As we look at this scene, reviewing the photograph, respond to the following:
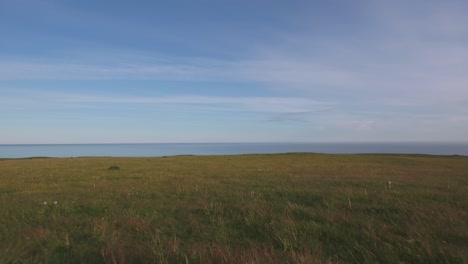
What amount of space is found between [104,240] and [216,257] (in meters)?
2.69

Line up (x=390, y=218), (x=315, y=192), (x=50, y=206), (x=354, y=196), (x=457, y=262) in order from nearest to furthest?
(x=457, y=262) → (x=390, y=218) → (x=50, y=206) → (x=354, y=196) → (x=315, y=192)

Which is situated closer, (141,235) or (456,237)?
(456,237)

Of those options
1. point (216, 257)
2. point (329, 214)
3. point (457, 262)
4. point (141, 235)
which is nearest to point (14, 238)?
point (141, 235)

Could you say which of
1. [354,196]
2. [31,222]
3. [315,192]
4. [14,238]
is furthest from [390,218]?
[31,222]

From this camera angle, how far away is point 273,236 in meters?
6.35

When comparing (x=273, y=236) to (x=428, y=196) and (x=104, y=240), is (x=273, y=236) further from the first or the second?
(x=428, y=196)

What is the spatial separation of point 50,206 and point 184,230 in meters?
5.11

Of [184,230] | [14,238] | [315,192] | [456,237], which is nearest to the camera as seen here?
[456,237]

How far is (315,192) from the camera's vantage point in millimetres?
12188

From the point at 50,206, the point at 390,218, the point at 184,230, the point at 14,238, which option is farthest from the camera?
the point at 50,206

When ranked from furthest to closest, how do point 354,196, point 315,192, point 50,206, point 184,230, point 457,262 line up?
point 315,192, point 354,196, point 50,206, point 184,230, point 457,262

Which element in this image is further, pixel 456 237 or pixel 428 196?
pixel 428 196

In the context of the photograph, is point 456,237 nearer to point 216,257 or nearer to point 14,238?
point 216,257

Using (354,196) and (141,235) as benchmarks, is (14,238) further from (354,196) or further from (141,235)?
(354,196)
